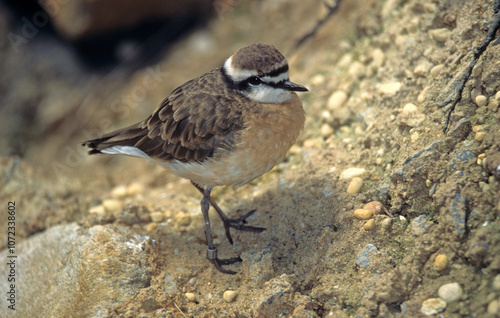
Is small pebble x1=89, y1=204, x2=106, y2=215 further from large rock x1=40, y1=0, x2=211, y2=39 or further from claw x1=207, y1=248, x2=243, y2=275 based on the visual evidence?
large rock x1=40, y1=0, x2=211, y2=39

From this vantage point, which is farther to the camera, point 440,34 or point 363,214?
point 440,34

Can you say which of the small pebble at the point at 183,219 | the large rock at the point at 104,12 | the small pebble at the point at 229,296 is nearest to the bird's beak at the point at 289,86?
the small pebble at the point at 183,219

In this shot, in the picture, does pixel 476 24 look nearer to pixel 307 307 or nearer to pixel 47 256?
pixel 307 307

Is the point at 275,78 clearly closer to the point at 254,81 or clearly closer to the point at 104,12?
the point at 254,81

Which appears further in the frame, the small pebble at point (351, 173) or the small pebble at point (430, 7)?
the small pebble at point (430, 7)

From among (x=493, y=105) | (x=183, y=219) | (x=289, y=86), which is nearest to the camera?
(x=493, y=105)

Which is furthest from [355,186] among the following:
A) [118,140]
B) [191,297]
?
[118,140]

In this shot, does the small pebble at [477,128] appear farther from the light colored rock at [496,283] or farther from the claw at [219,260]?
the claw at [219,260]
